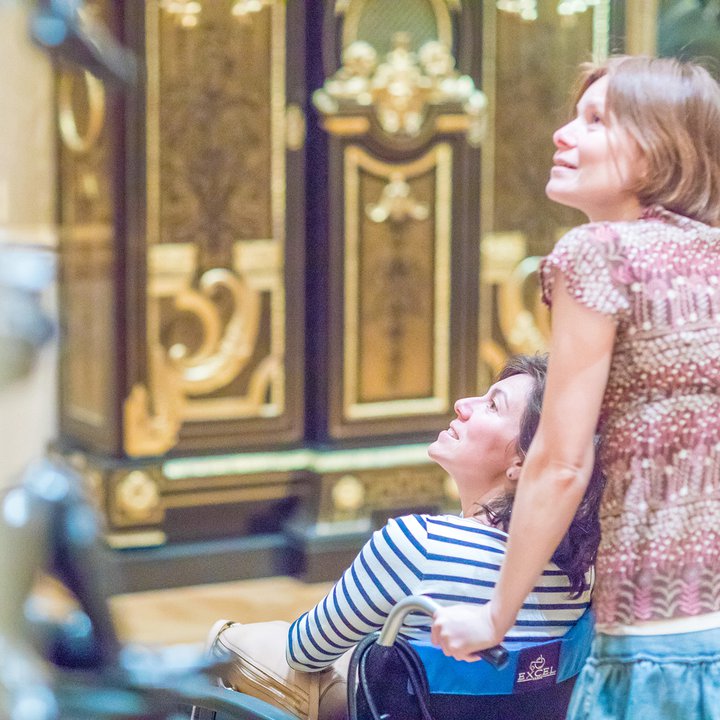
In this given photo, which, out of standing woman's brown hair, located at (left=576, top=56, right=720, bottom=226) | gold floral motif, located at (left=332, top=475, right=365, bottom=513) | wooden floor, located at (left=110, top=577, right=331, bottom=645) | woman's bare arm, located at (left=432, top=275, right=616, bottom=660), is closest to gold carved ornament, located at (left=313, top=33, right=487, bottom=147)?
gold floral motif, located at (left=332, top=475, right=365, bottom=513)

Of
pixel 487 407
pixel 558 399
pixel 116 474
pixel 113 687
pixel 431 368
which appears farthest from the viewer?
pixel 431 368

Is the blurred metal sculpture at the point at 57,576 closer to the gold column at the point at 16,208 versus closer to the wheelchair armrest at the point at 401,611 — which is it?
the gold column at the point at 16,208

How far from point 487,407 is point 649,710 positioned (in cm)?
46

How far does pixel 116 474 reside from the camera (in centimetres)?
383

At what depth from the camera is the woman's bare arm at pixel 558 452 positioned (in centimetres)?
125

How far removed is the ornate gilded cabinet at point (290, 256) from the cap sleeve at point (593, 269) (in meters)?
2.58

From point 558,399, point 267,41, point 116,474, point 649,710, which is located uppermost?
point 267,41

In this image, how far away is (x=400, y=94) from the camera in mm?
4062

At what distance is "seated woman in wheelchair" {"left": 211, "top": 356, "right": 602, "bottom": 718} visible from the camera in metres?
1.51

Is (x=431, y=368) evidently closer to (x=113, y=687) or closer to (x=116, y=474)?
(x=116, y=474)

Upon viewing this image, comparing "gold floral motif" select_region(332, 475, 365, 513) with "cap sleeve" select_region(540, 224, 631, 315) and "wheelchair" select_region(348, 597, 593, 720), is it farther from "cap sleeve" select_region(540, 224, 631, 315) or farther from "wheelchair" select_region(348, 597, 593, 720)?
"cap sleeve" select_region(540, 224, 631, 315)

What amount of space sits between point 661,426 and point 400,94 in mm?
2892

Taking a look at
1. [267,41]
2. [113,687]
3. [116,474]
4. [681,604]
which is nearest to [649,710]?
[681,604]

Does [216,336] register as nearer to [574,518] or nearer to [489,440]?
[489,440]
